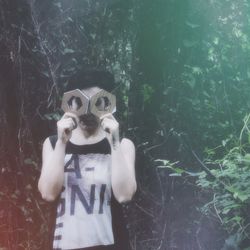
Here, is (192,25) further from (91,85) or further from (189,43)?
(91,85)

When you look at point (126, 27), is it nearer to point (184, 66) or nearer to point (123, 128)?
point (184, 66)

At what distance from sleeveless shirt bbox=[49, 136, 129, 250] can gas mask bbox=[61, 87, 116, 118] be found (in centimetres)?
19

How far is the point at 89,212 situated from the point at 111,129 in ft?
0.81

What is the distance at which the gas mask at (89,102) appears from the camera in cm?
157

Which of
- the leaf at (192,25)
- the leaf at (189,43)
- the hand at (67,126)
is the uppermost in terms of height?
the leaf at (192,25)

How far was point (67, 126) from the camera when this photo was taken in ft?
4.78

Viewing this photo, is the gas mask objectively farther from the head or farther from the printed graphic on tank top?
the printed graphic on tank top

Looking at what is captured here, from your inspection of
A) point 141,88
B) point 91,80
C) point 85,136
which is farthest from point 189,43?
point 85,136

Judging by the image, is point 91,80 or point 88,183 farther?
point 91,80

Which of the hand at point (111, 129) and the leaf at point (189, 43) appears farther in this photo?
the leaf at point (189, 43)

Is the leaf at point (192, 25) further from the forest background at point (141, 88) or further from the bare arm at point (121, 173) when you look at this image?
the bare arm at point (121, 173)

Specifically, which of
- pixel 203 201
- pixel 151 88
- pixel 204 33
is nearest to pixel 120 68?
pixel 151 88

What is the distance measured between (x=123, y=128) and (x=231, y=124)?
47 centimetres

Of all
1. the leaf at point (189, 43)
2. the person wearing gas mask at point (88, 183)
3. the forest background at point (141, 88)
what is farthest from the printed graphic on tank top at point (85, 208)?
the leaf at point (189, 43)
